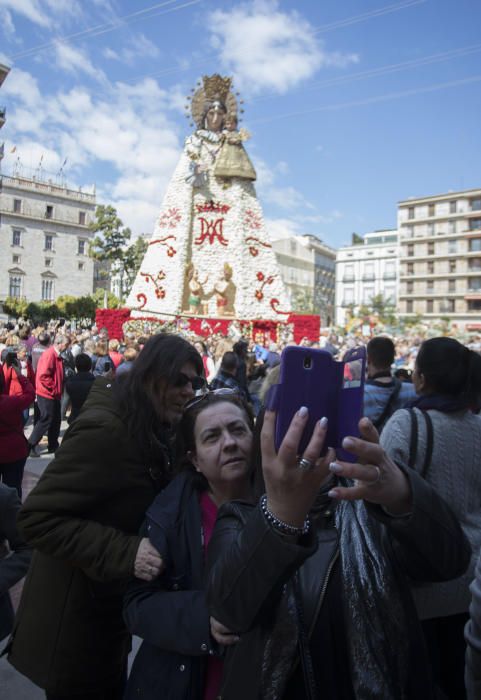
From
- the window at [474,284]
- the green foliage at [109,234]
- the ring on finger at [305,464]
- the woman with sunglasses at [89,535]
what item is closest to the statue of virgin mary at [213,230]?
the green foliage at [109,234]

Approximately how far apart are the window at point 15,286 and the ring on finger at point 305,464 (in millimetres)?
54031

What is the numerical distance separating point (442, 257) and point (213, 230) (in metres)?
48.1

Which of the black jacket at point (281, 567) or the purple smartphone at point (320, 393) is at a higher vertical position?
the purple smartphone at point (320, 393)

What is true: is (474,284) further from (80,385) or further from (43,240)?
(80,385)

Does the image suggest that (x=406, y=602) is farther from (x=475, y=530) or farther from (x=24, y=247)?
(x=24, y=247)

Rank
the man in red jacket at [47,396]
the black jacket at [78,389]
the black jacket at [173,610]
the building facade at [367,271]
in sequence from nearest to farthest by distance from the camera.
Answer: the black jacket at [173,610]
the black jacket at [78,389]
the man in red jacket at [47,396]
the building facade at [367,271]

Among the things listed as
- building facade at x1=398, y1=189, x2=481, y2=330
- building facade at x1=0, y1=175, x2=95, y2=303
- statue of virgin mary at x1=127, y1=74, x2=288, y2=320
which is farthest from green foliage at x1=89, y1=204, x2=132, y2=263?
building facade at x1=398, y1=189, x2=481, y2=330

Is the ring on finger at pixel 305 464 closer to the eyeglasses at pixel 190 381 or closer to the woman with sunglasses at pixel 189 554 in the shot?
the woman with sunglasses at pixel 189 554

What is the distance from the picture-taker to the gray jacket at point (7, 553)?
7.02ft

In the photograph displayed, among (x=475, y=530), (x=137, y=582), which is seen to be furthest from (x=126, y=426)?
(x=475, y=530)

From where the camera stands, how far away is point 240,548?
1135mm

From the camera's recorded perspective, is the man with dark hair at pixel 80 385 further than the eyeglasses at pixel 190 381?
Yes

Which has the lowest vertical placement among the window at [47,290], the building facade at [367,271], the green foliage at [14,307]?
the green foliage at [14,307]

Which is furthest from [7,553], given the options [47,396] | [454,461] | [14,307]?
[14,307]
